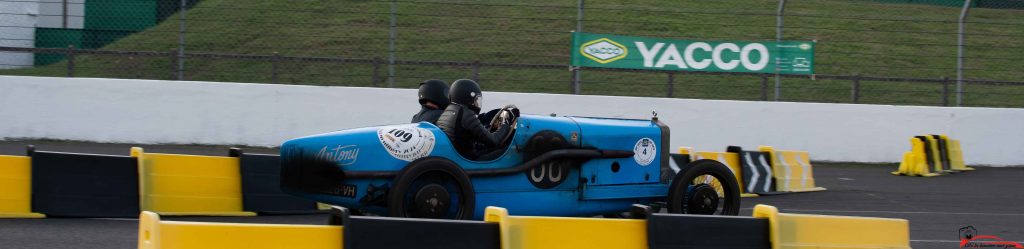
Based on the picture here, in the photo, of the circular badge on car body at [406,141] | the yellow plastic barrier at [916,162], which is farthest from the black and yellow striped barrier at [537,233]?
the yellow plastic barrier at [916,162]

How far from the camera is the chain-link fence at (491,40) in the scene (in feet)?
52.2

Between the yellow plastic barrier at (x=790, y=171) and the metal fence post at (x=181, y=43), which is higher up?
the metal fence post at (x=181, y=43)

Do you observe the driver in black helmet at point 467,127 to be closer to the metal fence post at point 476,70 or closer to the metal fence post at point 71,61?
the metal fence post at point 476,70

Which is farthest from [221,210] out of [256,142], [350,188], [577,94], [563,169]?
[577,94]

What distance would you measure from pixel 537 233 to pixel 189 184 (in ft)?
14.1

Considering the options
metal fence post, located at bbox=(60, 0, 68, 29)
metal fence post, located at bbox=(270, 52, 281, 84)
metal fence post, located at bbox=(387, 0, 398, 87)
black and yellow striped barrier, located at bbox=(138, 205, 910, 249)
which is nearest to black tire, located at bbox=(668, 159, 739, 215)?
black and yellow striped barrier, located at bbox=(138, 205, 910, 249)

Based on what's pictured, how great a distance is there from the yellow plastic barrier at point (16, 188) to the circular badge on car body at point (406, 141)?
8.91ft

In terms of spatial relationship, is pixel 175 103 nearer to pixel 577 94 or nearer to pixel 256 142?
pixel 256 142

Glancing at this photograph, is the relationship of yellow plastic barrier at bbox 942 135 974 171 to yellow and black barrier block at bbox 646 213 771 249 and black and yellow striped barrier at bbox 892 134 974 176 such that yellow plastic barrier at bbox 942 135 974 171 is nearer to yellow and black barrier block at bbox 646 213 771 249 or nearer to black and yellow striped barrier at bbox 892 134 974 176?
black and yellow striped barrier at bbox 892 134 974 176

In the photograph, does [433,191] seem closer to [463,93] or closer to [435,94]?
[463,93]

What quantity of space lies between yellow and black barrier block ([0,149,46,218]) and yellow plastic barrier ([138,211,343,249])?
13.0 feet

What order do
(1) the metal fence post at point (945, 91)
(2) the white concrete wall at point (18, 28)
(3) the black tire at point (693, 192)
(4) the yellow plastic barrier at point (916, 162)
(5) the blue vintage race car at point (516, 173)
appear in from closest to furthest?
(5) the blue vintage race car at point (516, 173) < (3) the black tire at point (693, 192) < (4) the yellow plastic barrier at point (916, 162) < (2) the white concrete wall at point (18, 28) < (1) the metal fence post at point (945, 91)

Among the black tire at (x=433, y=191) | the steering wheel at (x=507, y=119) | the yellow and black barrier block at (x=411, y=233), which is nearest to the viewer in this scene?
the yellow and black barrier block at (x=411, y=233)

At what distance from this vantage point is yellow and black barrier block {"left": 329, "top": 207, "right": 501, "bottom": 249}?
5.07m
